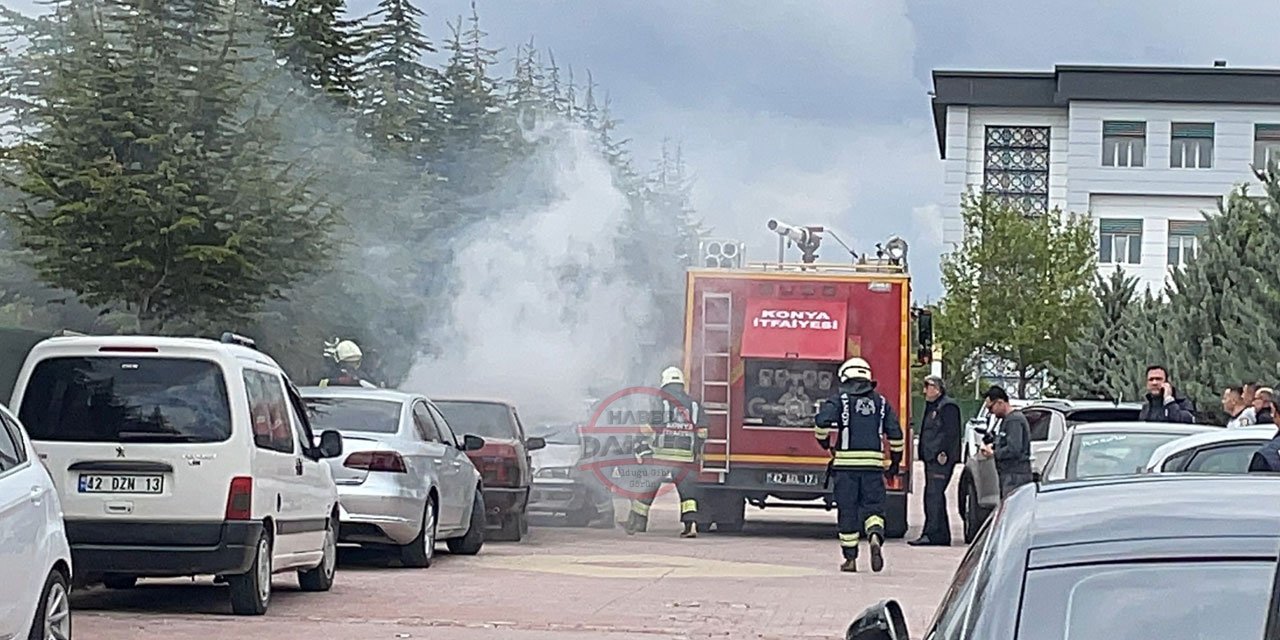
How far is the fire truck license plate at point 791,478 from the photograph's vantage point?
68.1ft

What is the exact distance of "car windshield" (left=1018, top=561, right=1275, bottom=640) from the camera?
3826mm

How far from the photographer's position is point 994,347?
56.8 m

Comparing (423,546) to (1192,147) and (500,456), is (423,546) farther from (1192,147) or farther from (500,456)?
(1192,147)

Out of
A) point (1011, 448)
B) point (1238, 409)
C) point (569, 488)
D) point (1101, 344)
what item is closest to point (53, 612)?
point (1011, 448)

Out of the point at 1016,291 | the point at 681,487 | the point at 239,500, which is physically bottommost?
the point at 681,487

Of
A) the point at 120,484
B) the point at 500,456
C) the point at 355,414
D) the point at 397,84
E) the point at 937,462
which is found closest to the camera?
the point at 120,484

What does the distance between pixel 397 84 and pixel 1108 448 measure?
52.4ft

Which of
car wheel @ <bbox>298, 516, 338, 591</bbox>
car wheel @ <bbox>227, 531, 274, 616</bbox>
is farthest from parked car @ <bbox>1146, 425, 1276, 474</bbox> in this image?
car wheel @ <bbox>227, 531, 274, 616</bbox>

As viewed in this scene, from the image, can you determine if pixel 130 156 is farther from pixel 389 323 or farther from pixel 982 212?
pixel 982 212

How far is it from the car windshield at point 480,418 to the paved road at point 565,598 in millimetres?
1132

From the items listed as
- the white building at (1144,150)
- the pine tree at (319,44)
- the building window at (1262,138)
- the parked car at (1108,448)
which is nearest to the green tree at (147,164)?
the pine tree at (319,44)

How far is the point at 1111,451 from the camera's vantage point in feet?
49.3

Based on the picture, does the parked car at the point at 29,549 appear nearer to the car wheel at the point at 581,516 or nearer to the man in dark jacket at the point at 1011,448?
the man in dark jacket at the point at 1011,448

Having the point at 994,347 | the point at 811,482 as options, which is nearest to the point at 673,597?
the point at 811,482
